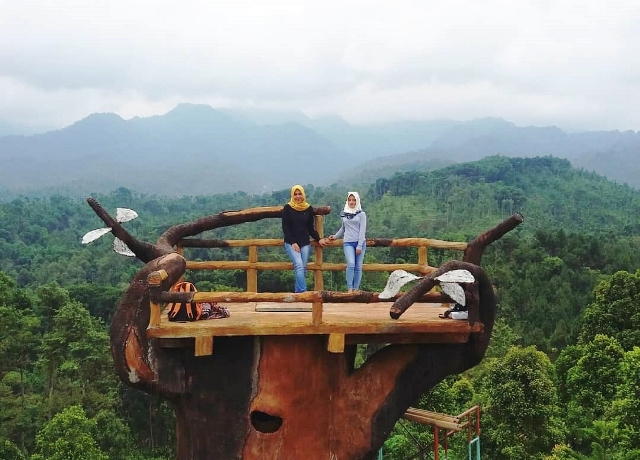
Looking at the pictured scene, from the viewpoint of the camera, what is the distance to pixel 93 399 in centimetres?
2845

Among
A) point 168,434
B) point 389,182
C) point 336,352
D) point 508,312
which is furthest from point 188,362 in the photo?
point 389,182

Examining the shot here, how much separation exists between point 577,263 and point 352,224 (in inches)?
1772

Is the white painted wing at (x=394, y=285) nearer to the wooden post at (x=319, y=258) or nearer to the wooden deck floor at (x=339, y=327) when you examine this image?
the wooden deck floor at (x=339, y=327)

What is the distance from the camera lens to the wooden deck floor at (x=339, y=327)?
20.4 feet

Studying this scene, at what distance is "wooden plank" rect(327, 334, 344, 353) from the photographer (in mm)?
6438

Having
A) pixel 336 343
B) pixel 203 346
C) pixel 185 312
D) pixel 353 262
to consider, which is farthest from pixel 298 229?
pixel 203 346

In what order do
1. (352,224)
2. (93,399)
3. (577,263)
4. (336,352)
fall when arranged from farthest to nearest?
1. (577,263)
2. (93,399)
3. (352,224)
4. (336,352)

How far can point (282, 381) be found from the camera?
6.74m

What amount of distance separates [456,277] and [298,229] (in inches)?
95.1

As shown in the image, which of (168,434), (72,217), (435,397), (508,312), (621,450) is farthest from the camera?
(72,217)

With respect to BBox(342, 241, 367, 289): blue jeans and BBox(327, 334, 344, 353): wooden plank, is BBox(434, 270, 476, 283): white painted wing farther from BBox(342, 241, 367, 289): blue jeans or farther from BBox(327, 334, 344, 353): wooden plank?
BBox(342, 241, 367, 289): blue jeans

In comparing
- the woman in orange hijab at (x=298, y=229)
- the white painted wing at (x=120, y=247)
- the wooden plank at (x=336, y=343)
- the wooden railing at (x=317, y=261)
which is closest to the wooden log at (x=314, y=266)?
the wooden railing at (x=317, y=261)

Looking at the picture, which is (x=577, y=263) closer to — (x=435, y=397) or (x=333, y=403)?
(x=435, y=397)

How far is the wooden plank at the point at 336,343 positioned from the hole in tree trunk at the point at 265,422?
1.05m
